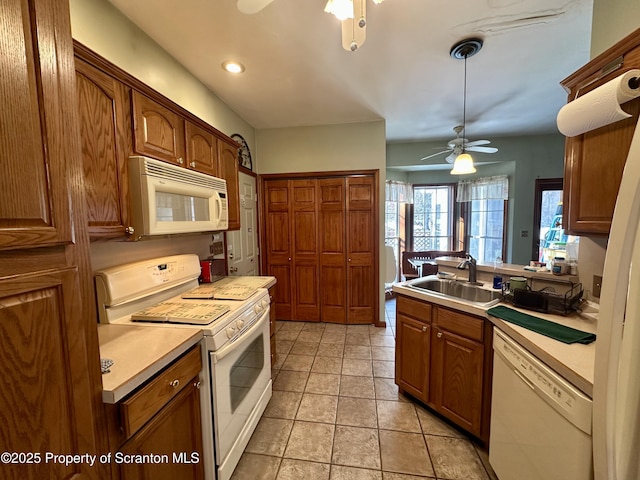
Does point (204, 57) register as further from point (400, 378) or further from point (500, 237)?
point (500, 237)

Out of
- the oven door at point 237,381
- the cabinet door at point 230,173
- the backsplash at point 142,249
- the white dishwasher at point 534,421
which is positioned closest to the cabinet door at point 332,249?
the cabinet door at point 230,173

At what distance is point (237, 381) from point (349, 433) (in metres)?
0.88

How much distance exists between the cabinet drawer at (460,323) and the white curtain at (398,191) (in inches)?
130

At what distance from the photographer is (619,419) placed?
677 mm

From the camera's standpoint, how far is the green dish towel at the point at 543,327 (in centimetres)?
116

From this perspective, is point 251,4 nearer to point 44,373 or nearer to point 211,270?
point 44,373

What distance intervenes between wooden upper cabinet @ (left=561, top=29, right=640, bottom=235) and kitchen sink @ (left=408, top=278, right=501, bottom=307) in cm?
72

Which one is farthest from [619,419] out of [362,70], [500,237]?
[500,237]

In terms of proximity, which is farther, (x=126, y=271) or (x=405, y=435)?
(x=405, y=435)

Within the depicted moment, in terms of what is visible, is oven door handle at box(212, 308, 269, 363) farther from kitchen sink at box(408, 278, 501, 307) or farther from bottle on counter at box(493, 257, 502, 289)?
bottle on counter at box(493, 257, 502, 289)

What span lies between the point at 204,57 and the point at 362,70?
1284mm

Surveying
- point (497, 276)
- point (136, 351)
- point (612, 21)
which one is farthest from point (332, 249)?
point (612, 21)

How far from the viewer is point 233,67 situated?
2.15 meters

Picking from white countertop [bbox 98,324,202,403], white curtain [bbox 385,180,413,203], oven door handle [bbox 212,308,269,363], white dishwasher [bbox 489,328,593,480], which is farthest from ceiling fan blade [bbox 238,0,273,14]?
white curtain [bbox 385,180,413,203]
